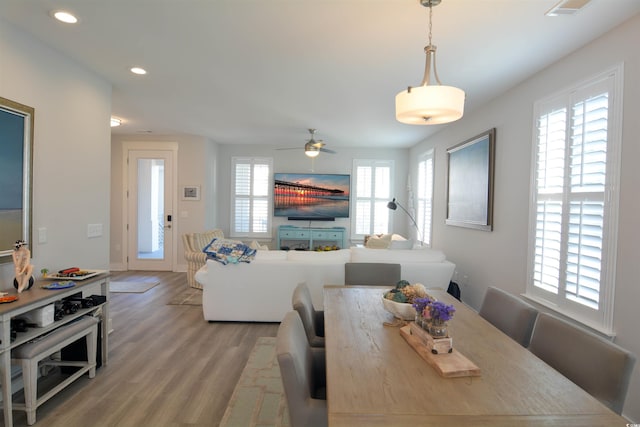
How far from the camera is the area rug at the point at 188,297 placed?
4.55 meters

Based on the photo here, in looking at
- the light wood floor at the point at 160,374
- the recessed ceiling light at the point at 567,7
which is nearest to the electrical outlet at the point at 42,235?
the light wood floor at the point at 160,374

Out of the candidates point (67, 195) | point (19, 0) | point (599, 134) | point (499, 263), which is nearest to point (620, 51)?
point (599, 134)

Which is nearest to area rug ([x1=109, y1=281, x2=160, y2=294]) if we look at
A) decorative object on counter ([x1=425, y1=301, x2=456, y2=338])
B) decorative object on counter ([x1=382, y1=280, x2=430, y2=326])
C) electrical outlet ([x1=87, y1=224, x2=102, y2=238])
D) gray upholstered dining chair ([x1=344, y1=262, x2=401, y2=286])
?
electrical outlet ([x1=87, y1=224, x2=102, y2=238])

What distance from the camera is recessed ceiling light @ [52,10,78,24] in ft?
7.34

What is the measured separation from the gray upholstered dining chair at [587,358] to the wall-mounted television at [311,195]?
571 cm

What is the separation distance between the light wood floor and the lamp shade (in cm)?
224

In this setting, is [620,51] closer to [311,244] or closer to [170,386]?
[170,386]

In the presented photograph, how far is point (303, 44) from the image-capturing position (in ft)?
8.49

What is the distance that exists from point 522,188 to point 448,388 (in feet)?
Answer: 8.92

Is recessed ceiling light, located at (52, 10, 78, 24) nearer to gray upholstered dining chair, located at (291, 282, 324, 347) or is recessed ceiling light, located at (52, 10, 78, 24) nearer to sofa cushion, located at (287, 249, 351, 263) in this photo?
gray upholstered dining chair, located at (291, 282, 324, 347)

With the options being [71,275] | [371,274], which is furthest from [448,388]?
[71,275]

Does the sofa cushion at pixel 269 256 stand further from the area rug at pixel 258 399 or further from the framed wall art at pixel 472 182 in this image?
the framed wall art at pixel 472 182

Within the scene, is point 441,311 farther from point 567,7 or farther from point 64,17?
point 64,17

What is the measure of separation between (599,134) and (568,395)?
203 cm
